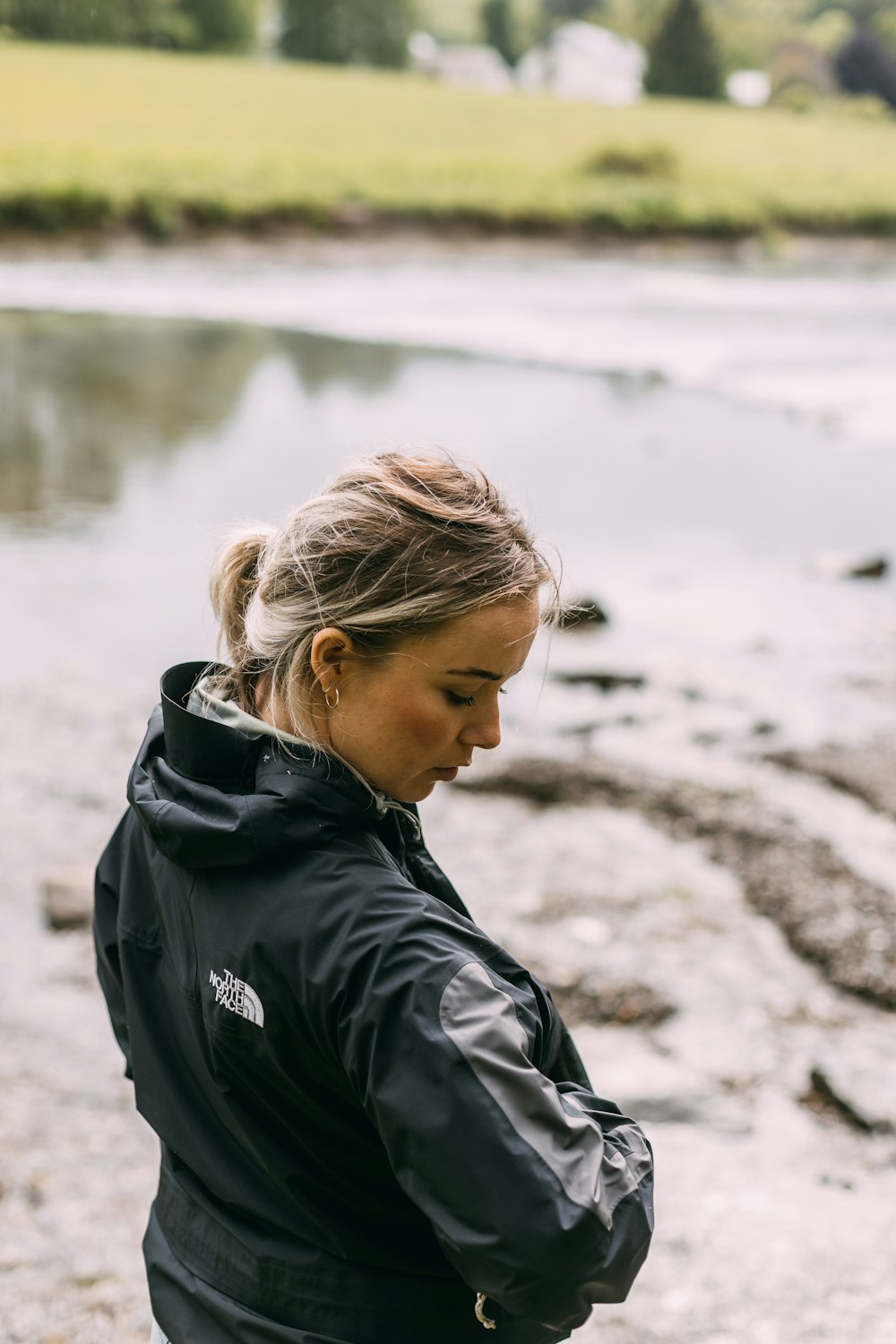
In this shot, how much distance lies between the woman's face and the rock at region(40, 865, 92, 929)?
124 inches

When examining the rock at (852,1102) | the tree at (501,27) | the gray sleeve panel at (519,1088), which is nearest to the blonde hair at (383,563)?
the gray sleeve panel at (519,1088)

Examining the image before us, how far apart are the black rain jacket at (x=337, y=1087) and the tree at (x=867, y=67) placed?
78.2 metres

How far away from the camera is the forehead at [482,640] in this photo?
4.93ft

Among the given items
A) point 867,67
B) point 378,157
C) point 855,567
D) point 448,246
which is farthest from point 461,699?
point 867,67

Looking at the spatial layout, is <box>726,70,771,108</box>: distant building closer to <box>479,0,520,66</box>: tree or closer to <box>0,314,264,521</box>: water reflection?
<box>479,0,520,66</box>: tree

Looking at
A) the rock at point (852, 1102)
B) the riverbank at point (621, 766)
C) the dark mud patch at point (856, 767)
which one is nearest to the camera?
the riverbank at point (621, 766)

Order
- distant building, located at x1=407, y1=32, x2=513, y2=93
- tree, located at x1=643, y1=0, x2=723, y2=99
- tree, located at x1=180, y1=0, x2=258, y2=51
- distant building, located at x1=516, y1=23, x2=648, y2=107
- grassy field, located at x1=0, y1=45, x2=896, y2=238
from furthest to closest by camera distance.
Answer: distant building, located at x1=407, y1=32, x2=513, y2=93 → distant building, located at x1=516, y1=23, x2=648, y2=107 → tree, located at x1=643, y1=0, x2=723, y2=99 → tree, located at x1=180, y1=0, x2=258, y2=51 → grassy field, located at x1=0, y1=45, x2=896, y2=238

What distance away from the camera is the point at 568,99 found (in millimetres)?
54438

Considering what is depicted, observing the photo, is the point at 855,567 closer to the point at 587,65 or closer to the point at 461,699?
the point at 461,699

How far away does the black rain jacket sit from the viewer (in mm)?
1249

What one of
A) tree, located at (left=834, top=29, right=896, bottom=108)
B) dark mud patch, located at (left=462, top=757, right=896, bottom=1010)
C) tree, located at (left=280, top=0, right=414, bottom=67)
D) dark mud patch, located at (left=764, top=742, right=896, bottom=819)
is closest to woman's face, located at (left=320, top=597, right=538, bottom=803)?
dark mud patch, located at (left=462, top=757, right=896, bottom=1010)

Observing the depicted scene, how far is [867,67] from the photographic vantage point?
235ft

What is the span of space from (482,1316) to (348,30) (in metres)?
67.7

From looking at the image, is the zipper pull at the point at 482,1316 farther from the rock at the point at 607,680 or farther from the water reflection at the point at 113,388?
the water reflection at the point at 113,388
